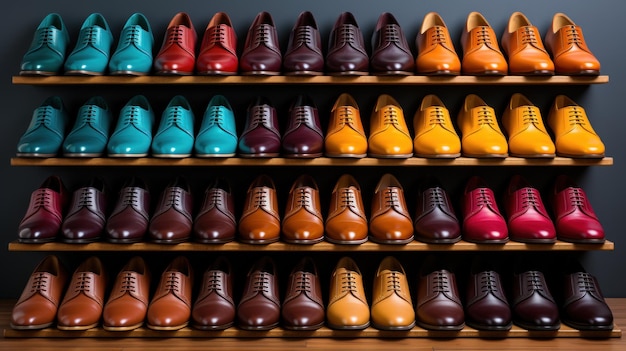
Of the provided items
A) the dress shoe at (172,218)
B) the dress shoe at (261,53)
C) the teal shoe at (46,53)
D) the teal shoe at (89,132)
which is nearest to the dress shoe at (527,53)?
the dress shoe at (261,53)

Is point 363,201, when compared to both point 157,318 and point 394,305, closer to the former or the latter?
point 394,305

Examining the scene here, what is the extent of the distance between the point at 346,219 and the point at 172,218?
728 mm

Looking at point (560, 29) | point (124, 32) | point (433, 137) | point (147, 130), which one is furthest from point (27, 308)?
point (560, 29)

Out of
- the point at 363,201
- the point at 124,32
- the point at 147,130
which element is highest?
the point at 124,32

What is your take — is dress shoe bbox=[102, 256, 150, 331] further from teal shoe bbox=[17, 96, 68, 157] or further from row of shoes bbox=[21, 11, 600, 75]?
row of shoes bbox=[21, 11, 600, 75]

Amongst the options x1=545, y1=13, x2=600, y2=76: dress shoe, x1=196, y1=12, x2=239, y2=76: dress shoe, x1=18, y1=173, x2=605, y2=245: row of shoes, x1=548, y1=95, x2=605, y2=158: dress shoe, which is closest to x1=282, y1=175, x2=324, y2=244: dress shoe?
x1=18, y1=173, x2=605, y2=245: row of shoes

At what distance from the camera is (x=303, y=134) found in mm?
2916

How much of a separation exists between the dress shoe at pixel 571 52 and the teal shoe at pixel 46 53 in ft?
7.07

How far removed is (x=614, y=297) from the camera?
3.38 m

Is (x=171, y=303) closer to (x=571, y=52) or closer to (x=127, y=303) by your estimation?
(x=127, y=303)

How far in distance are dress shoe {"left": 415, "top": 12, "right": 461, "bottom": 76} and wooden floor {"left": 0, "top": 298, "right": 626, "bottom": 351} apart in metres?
1.13

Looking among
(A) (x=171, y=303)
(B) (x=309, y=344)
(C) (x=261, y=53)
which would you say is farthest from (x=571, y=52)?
(A) (x=171, y=303)

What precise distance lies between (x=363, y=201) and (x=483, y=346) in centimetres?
90

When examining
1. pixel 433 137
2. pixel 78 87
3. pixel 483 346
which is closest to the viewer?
pixel 483 346
